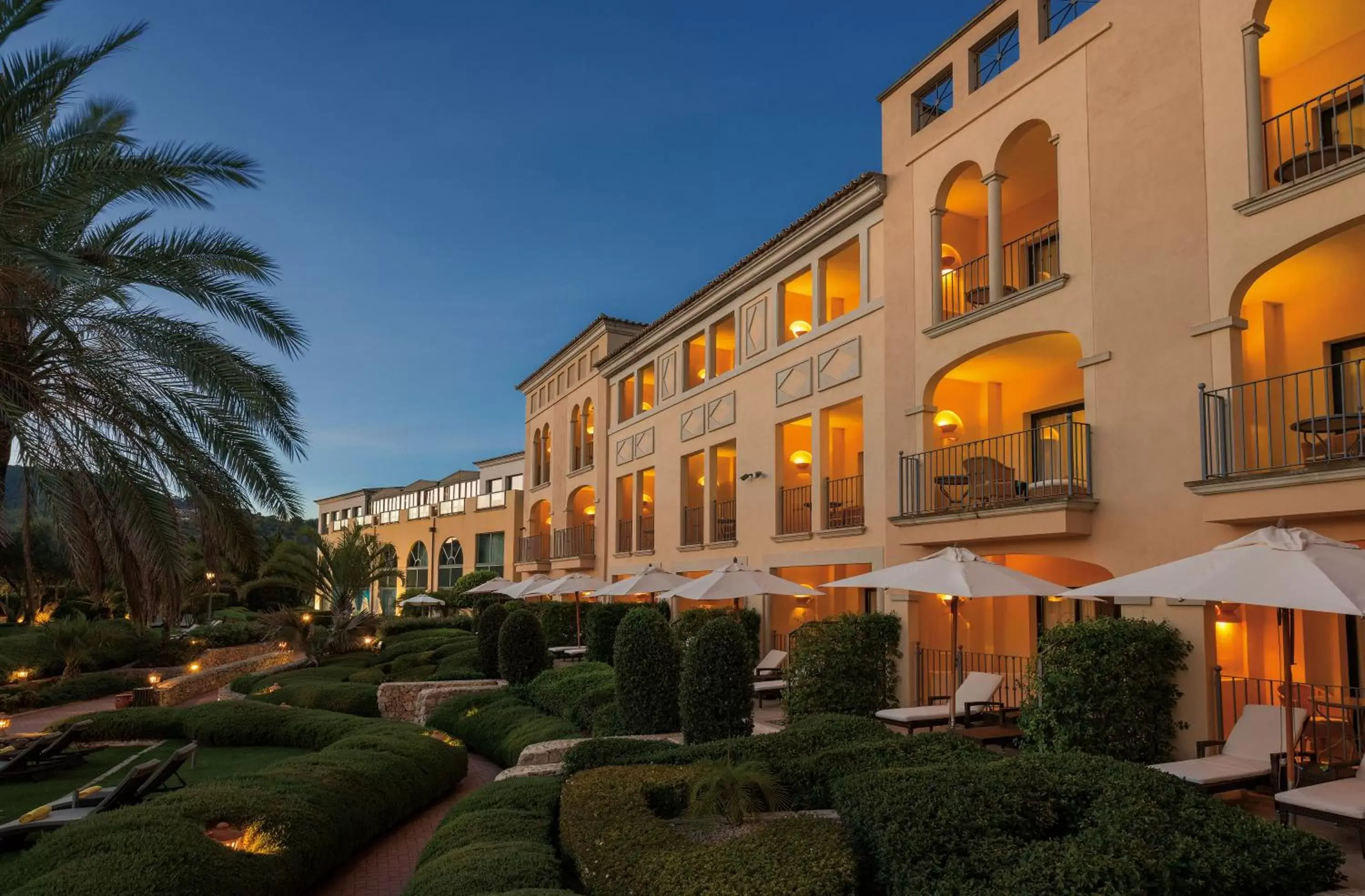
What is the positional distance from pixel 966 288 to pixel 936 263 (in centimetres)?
138

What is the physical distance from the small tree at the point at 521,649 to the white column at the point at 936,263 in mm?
9838

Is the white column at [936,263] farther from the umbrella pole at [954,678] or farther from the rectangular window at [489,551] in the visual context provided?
the rectangular window at [489,551]

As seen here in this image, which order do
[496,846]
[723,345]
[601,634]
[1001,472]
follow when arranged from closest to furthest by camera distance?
[496,846], [1001,472], [601,634], [723,345]

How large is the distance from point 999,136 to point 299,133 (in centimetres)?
3475

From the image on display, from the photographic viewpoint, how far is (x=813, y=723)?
973cm

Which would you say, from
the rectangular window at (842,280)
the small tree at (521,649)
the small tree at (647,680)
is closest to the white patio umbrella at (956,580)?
the small tree at (647,680)

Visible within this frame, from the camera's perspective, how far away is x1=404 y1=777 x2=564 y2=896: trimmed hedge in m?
6.31

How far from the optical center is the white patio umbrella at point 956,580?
34.4ft

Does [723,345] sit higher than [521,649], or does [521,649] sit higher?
[723,345]

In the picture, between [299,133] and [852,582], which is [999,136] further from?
[299,133]

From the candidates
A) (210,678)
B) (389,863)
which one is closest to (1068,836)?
(389,863)

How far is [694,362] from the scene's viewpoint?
25.1 metres

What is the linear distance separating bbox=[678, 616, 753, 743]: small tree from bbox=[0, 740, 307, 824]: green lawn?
6.42 meters

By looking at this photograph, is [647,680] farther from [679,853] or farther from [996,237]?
[996,237]
